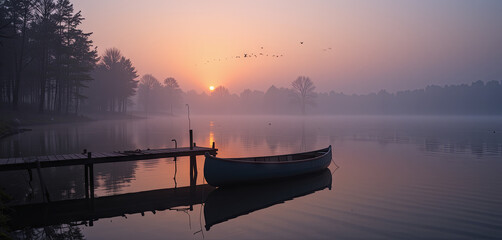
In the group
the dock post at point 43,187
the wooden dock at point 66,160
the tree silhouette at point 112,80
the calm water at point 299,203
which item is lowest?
the calm water at point 299,203

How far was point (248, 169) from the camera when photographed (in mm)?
18469

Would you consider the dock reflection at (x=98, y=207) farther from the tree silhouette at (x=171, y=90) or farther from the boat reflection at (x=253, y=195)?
the tree silhouette at (x=171, y=90)

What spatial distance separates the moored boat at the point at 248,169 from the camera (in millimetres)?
17500

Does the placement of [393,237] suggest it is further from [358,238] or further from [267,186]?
[267,186]

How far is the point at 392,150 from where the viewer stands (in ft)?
119

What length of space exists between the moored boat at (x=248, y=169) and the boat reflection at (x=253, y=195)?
45 cm

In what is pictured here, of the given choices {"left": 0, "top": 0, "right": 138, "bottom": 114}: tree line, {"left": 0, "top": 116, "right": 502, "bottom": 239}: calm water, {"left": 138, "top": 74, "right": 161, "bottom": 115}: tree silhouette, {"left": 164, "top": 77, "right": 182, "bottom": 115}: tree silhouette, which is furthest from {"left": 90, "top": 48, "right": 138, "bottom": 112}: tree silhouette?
{"left": 0, "top": 116, "right": 502, "bottom": 239}: calm water

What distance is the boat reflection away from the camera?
48.0ft

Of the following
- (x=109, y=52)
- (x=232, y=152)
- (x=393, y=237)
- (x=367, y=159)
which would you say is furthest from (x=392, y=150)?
(x=109, y=52)

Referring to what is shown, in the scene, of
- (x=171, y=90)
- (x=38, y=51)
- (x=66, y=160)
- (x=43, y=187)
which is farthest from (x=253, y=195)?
(x=171, y=90)

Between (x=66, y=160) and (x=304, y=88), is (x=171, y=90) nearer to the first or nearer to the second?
(x=304, y=88)

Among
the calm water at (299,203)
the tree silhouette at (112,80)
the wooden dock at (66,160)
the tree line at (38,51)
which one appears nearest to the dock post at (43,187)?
the wooden dock at (66,160)

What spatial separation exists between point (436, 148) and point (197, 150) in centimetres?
2855

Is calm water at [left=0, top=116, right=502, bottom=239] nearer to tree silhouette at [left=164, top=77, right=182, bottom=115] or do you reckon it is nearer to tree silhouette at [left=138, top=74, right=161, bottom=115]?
tree silhouette at [left=138, top=74, right=161, bottom=115]
